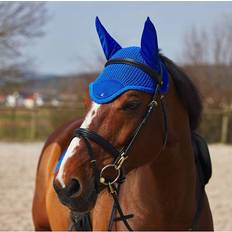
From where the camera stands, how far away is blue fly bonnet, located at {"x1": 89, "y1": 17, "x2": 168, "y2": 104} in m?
2.23

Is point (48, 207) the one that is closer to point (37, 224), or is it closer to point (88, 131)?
point (37, 224)

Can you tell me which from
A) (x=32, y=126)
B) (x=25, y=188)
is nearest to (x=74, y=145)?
(x=25, y=188)

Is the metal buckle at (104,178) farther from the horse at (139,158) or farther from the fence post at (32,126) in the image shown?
the fence post at (32,126)

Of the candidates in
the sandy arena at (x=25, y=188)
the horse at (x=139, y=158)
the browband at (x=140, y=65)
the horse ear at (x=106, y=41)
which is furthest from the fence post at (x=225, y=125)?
the browband at (x=140, y=65)

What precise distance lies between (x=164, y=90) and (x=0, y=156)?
1196 centimetres

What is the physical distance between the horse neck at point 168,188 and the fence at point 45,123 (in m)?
17.4

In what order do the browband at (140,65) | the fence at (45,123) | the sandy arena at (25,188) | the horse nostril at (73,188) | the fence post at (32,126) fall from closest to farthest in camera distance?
the horse nostril at (73,188)
the browband at (140,65)
the sandy arena at (25,188)
the fence at (45,123)
the fence post at (32,126)

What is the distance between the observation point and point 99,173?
2.19 meters

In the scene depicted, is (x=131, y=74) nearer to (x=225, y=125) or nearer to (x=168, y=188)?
(x=168, y=188)

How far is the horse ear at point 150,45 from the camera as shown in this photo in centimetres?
228

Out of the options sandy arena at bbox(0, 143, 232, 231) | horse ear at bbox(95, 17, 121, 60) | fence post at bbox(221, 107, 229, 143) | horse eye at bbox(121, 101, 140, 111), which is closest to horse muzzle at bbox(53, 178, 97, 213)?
horse eye at bbox(121, 101, 140, 111)

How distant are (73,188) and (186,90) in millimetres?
912

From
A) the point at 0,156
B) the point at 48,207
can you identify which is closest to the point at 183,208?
the point at 48,207

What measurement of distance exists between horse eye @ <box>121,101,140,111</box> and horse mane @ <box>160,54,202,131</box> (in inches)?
16.9
